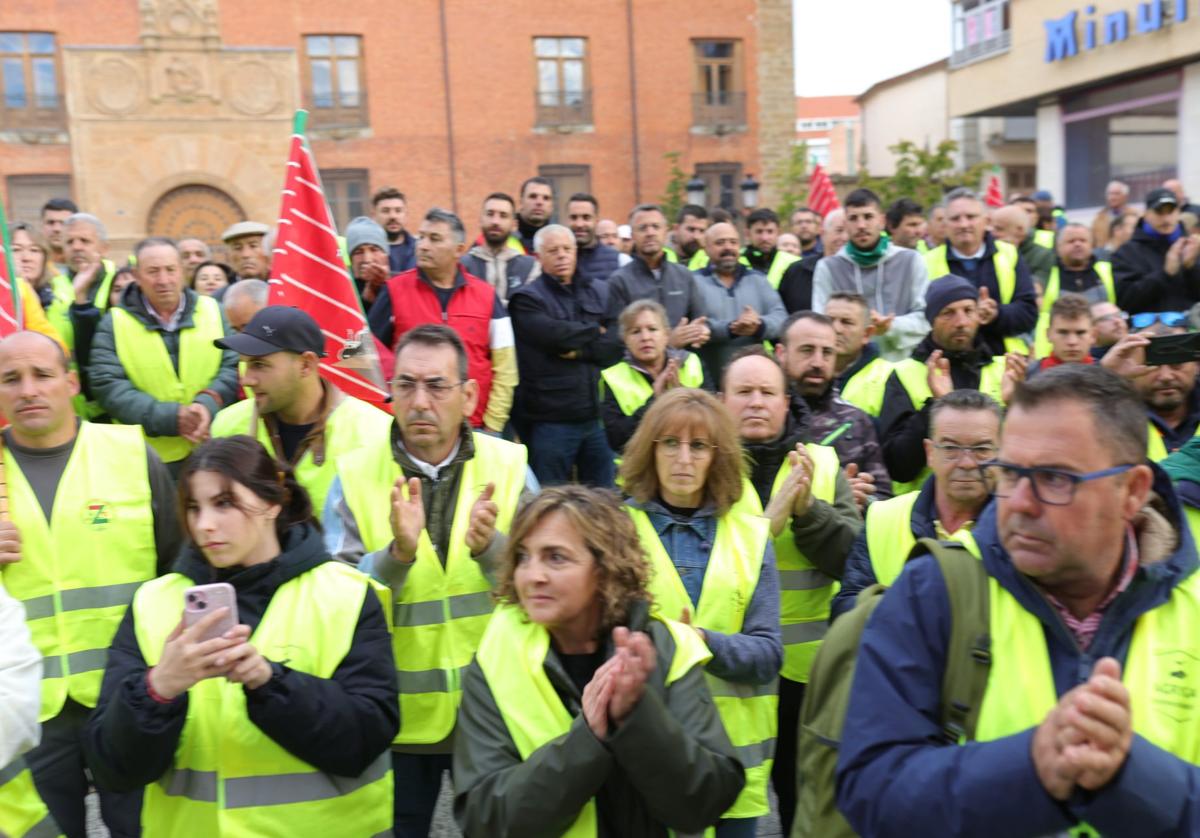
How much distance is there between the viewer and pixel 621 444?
19.4ft

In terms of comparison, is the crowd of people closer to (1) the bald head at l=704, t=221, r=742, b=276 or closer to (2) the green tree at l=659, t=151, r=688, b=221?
(1) the bald head at l=704, t=221, r=742, b=276

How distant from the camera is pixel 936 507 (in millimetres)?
3537

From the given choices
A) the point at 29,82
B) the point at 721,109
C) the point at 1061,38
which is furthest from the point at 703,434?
the point at 721,109

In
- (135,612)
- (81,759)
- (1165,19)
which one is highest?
(1165,19)

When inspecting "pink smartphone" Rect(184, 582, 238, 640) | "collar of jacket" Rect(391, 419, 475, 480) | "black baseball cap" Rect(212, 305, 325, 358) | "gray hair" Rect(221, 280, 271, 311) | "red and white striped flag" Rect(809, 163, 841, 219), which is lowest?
"pink smartphone" Rect(184, 582, 238, 640)

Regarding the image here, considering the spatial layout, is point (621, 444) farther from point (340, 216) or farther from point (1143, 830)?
point (340, 216)

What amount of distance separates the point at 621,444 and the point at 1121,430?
396 cm

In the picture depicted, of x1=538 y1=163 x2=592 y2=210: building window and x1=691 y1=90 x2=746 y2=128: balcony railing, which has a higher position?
x1=691 y1=90 x2=746 y2=128: balcony railing

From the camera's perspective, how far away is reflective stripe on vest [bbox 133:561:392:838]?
2.82 m

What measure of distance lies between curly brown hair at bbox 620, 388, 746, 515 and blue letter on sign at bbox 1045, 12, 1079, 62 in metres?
25.1

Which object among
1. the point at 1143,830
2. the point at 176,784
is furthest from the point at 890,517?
the point at 176,784

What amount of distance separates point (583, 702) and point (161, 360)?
438 cm

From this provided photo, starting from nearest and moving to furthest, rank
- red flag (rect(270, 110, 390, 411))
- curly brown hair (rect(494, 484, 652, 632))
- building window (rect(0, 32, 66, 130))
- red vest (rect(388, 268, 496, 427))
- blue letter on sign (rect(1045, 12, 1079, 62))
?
1. curly brown hair (rect(494, 484, 652, 632))
2. red flag (rect(270, 110, 390, 411))
3. red vest (rect(388, 268, 496, 427))
4. blue letter on sign (rect(1045, 12, 1079, 62))
5. building window (rect(0, 32, 66, 130))

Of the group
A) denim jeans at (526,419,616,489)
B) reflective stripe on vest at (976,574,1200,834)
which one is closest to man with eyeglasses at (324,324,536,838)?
reflective stripe on vest at (976,574,1200,834)
